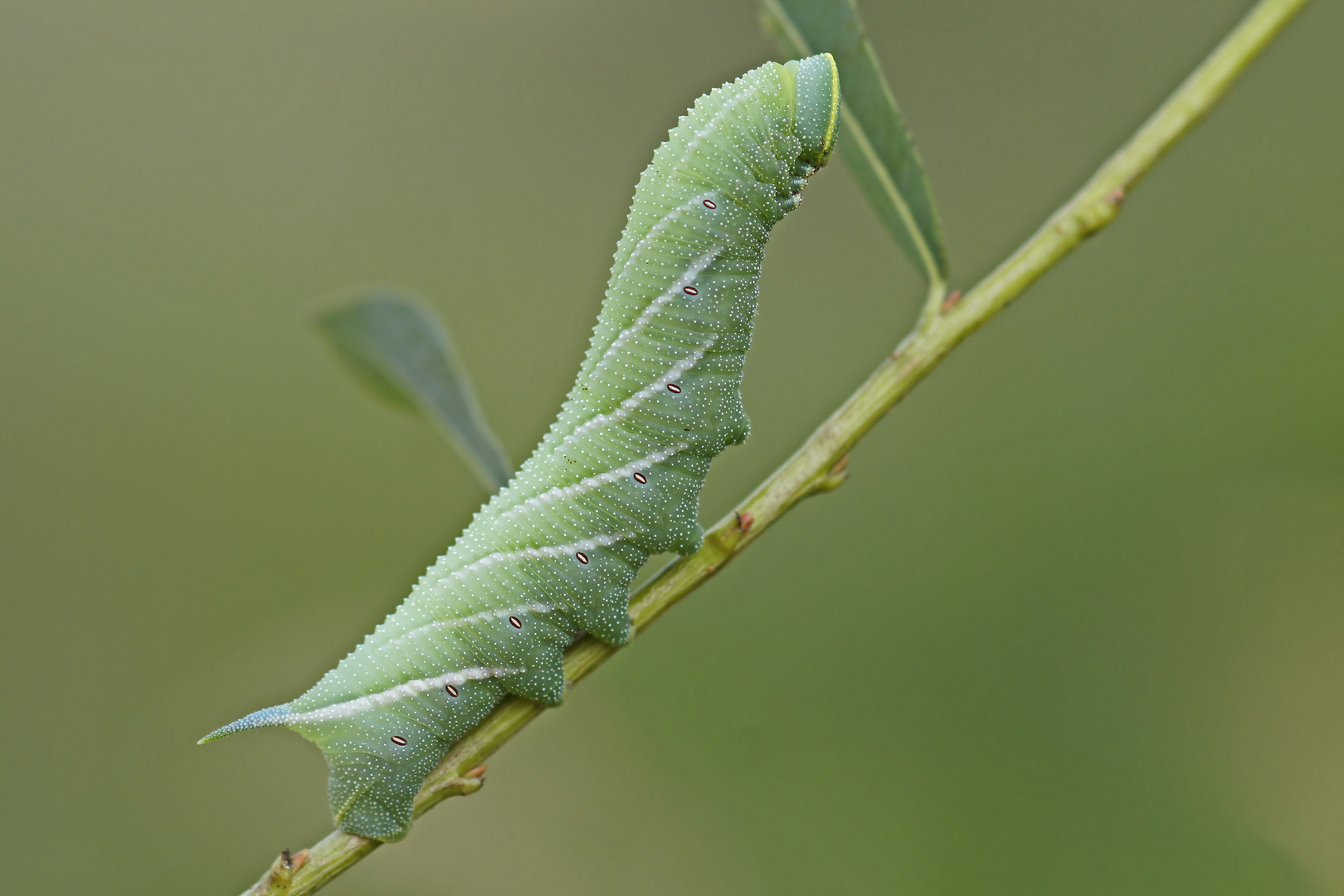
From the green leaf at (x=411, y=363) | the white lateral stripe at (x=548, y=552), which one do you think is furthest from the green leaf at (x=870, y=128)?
the green leaf at (x=411, y=363)

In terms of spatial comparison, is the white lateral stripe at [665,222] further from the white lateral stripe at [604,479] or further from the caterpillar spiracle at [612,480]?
the white lateral stripe at [604,479]

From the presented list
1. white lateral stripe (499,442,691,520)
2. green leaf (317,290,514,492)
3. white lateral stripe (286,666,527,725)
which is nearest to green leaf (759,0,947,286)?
white lateral stripe (499,442,691,520)

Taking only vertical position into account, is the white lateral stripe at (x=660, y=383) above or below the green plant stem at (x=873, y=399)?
above

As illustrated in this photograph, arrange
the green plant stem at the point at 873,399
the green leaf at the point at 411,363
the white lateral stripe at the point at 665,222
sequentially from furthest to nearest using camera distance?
the green leaf at the point at 411,363
the white lateral stripe at the point at 665,222
the green plant stem at the point at 873,399

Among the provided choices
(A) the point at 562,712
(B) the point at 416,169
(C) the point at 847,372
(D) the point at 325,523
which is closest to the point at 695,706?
(A) the point at 562,712

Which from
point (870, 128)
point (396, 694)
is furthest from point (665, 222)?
point (396, 694)

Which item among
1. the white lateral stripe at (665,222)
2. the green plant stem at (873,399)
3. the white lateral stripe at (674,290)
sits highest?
the white lateral stripe at (665,222)

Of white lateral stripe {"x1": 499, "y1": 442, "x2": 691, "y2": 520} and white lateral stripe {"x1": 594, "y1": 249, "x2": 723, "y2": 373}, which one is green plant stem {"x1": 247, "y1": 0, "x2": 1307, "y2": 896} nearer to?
white lateral stripe {"x1": 499, "y1": 442, "x2": 691, "y2": 520}

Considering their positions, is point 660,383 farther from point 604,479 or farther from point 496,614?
point 496,614
